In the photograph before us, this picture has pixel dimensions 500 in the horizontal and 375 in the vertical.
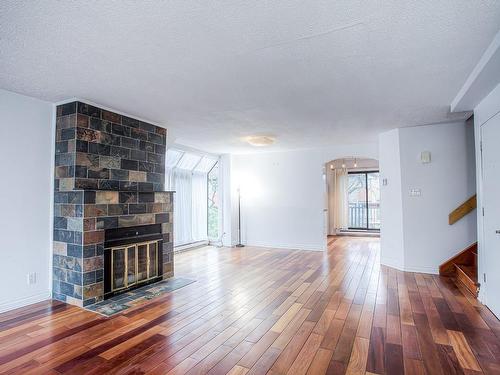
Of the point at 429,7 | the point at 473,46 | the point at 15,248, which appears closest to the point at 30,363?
the point at 15,248

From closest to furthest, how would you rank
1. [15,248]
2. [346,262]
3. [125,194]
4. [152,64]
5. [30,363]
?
[30,363]
[152,64]
[15,248]
[125,194]
[346,262]

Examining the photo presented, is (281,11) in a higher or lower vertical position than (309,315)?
higher

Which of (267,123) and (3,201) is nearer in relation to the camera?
(3,201)

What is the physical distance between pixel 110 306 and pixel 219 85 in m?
2.92

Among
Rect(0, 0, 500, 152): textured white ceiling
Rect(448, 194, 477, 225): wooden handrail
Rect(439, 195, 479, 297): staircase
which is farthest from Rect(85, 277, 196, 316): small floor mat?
Rect(448, 194, 477, 225): wooden handrail

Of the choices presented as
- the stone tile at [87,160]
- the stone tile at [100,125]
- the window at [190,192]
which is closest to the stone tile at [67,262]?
the stone tile at [87,160]

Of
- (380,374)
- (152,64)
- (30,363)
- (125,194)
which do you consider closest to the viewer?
(380,374)

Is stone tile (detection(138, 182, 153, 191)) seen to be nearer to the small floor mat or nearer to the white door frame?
the small floor mat

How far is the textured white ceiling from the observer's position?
1.84 meters

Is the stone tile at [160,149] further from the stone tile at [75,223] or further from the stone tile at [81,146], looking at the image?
the stone tile at [75,223]

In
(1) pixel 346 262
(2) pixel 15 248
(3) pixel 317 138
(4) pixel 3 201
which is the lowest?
(1) pixel 346 262

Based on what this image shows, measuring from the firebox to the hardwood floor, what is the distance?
57cm

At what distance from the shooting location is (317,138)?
5.83 m

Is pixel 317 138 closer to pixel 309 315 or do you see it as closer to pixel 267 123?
pixel 267 123
